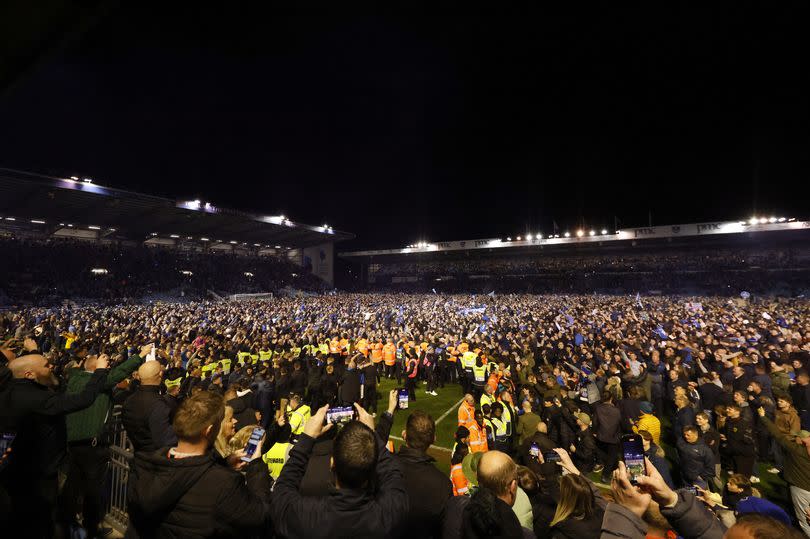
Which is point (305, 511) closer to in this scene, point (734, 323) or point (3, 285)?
point (734, 323)

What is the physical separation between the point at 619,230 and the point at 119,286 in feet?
161

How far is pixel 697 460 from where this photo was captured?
4664mm

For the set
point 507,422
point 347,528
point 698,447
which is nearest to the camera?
point 347,528

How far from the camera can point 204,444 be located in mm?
2012

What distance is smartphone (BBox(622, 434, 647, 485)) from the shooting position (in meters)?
2.06

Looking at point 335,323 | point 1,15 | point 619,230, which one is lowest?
point 335,323

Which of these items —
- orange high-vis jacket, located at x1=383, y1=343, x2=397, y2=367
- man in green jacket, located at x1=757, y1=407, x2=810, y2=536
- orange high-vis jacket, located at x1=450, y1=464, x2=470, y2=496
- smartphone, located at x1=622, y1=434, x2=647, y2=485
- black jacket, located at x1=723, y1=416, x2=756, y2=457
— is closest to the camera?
smartphone, located at x1=622, y1=434, x2=647, y2=485

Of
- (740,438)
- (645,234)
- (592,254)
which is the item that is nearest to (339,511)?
(740,438)

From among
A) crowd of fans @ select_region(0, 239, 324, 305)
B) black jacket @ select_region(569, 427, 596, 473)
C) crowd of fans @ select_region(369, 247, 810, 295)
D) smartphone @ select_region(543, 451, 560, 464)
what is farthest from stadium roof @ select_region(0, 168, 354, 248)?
black jacket @ select_region(569, 427, 596, 473)

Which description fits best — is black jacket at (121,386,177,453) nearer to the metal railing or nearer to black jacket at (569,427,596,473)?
the metal railing

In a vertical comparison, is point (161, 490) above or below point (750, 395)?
above

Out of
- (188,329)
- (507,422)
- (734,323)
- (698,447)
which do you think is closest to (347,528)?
(507,422)

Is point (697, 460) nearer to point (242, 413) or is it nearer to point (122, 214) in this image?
point (242, 413)

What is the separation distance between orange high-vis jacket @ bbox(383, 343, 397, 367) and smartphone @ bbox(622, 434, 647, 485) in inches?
396
